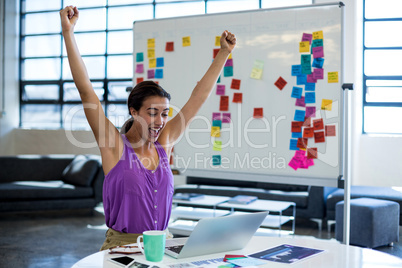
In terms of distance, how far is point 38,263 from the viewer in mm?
3906

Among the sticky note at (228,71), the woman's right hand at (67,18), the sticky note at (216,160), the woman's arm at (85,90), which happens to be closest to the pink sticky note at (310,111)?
the sticky note at (228,71)

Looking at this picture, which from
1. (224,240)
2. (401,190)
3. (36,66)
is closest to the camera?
(224,240)

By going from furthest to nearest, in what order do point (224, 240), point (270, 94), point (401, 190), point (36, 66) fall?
1. point (36, 66)
2. point (401, 190)
3. point (270, 94)
4. point (224, 240)

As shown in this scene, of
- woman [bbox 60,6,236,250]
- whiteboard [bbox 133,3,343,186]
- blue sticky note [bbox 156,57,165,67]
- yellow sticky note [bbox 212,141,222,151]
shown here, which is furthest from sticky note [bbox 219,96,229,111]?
woman [bbox 60,6,236,250]

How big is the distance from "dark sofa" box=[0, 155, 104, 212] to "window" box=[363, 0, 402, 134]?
→ 376 cm

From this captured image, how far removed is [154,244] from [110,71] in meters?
6.92

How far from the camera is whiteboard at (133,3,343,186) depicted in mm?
3504

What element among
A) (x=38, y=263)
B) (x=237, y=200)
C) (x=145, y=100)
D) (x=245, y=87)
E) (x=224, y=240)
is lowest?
(x=38, y=263)

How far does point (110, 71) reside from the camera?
314 inches

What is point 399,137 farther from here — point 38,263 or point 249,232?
point 249,232

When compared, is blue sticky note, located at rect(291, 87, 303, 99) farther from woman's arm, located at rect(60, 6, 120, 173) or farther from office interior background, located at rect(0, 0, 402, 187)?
office interior background, located at rect(0, 0, 402, 187)

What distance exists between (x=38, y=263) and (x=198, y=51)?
2.22 metres

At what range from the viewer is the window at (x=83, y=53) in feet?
25.4

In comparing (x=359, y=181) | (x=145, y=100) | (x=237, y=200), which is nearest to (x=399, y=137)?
(x=359, y=181)
